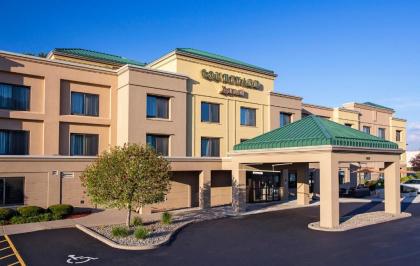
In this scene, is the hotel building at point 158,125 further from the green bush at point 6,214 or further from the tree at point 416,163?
the tree at point 416,163

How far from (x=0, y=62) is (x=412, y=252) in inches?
1127

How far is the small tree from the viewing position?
21.8m

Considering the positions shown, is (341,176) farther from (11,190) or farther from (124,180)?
(11,190)

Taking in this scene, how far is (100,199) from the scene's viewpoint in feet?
71.5

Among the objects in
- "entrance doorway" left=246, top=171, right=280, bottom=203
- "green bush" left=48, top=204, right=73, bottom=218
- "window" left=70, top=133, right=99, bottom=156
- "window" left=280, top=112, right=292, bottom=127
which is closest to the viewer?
"green bush" left=48, top=204, right=73, bottom=218

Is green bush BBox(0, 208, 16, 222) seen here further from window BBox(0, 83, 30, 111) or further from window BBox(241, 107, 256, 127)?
window BBox(241, 107, 256, 127)

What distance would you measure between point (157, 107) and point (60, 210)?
38.6 feet

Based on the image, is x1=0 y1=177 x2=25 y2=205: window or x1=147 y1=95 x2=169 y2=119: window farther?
x1=147 y1=95 x2=169 y2=119: window

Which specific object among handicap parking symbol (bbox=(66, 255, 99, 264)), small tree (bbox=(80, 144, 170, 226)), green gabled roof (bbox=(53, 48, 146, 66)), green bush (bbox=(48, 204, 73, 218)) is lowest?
handicap parking symbol (bbox=(66, 255, 99, 264))

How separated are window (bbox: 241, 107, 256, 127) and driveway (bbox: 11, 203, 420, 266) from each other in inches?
644

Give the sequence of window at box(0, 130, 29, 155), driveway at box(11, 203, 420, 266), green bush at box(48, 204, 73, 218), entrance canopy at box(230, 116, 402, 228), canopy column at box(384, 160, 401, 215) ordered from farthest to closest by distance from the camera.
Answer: canopy column at box(384, 160, 401, 215)
window at box(0, 130, 29, 155)
green bush at box(48, 204, 73, 218)
entrance canopy at box(230, 116, 402, 228)
driveway at box(11, 203, 420, 266)

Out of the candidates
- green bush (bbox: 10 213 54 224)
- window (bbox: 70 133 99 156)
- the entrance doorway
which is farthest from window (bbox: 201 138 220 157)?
green bush (bbox: 10 213 54 224)

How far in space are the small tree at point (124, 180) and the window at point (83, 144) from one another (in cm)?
914

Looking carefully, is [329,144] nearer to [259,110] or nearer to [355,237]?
[355,237]
